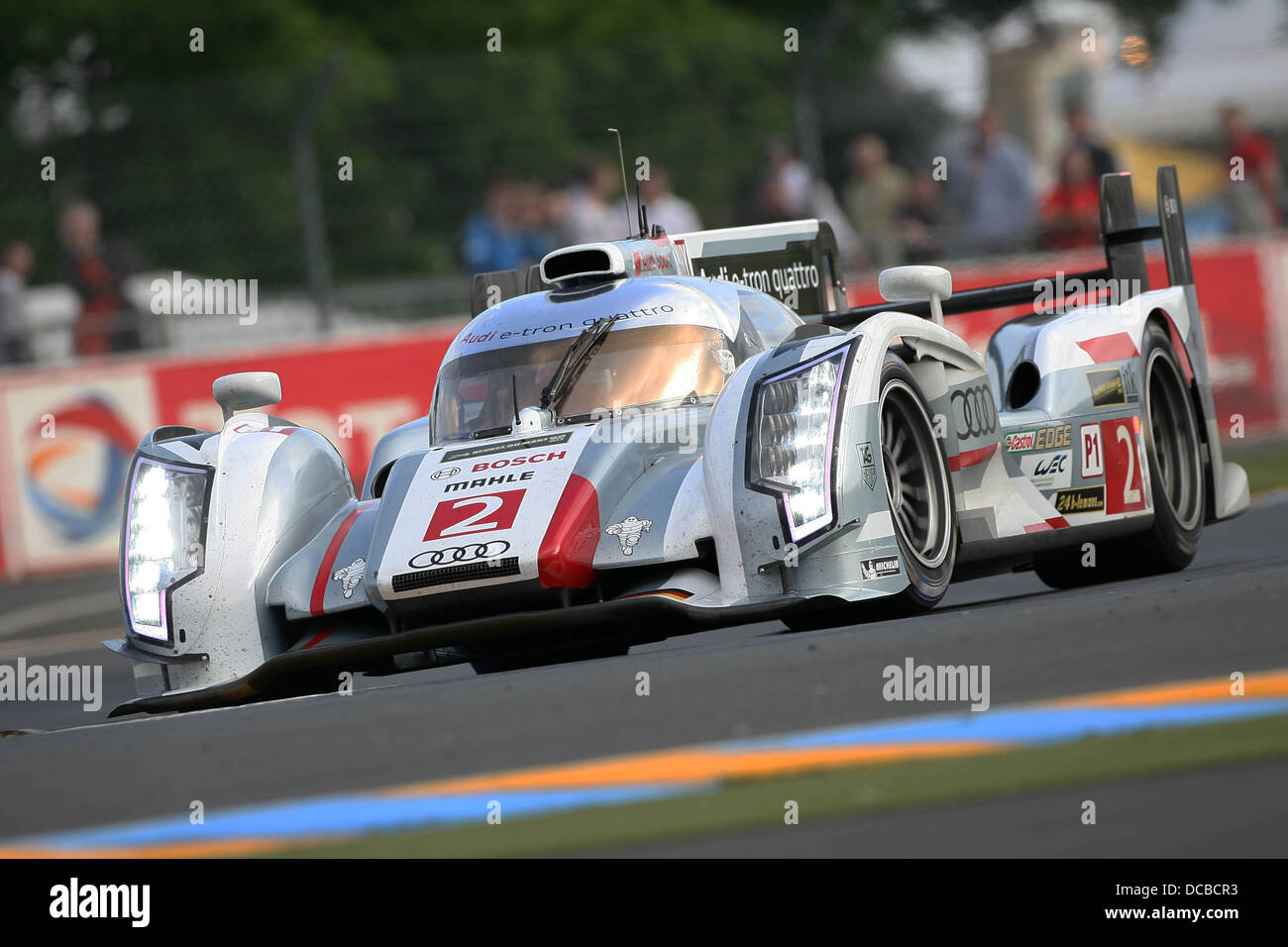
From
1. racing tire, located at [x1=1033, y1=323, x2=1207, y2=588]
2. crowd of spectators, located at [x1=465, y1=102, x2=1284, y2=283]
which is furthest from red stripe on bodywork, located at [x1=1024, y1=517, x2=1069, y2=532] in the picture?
crowd of spectators, located at [x1=465, y1=102, x2=1284, y2=283]

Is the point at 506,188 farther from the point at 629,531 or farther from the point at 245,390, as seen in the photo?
the point at 629,531

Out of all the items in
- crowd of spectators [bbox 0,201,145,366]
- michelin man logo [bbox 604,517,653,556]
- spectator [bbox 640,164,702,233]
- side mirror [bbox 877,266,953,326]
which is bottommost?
michelin man logo [bbox 604,517,653,556]

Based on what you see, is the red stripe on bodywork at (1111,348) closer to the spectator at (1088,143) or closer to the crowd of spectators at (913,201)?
the crowd of spectators at (913,201)

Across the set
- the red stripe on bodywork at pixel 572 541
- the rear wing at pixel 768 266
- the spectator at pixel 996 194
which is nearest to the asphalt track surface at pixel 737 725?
the red stripe on bodywork at pixel 572 541

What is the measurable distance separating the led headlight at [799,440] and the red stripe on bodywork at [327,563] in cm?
137

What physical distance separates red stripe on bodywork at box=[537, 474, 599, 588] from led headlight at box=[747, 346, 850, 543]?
469 millimetres

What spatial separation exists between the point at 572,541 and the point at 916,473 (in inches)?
49.1

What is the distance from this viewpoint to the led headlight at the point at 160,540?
6.23 m

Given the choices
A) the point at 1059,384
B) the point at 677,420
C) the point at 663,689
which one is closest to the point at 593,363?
the point at 677,420

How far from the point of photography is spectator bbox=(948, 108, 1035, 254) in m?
15.8

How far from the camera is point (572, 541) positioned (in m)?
5.67

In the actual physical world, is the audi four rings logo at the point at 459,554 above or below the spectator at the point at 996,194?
below

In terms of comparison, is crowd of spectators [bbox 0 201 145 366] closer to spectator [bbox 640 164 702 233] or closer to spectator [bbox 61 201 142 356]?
spectator [bbox 61 201 142 356]

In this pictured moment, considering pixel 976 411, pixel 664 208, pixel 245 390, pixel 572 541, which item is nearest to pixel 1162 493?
pixel 976 411
